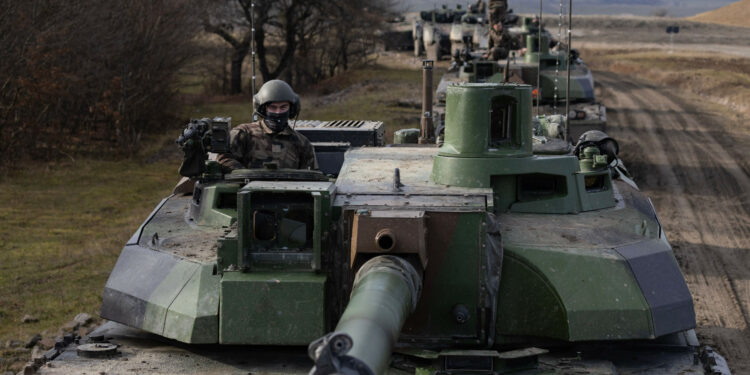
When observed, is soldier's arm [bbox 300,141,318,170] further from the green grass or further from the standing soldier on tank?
the standing soldier on tank

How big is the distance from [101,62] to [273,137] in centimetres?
1632

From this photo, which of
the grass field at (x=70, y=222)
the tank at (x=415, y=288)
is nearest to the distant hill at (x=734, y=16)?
the grass field at (x=70, y=222)

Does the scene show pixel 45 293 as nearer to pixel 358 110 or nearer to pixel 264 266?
pixel 264 266

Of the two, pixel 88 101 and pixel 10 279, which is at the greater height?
pixel 88 101

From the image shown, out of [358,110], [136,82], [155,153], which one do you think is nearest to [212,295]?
[155,153]

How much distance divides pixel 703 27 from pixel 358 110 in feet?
202

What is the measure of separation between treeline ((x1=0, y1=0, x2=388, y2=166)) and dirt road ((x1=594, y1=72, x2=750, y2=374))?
11336mm

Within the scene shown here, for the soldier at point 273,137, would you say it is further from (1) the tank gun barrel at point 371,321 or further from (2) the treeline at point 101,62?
(2) the treeline at point 101,62

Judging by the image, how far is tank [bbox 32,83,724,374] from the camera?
297 inches

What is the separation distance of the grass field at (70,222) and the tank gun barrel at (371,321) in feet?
17.5

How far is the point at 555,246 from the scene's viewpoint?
796cm

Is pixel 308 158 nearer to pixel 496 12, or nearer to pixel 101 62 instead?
pixel 101 62

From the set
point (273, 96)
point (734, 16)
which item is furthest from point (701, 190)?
point (734, 16)

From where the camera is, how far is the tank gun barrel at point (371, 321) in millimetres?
4996
